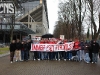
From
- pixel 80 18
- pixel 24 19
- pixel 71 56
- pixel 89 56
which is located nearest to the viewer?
pixel 89 56

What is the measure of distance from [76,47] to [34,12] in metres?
91.8

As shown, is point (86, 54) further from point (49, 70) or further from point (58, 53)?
point (49, 70)

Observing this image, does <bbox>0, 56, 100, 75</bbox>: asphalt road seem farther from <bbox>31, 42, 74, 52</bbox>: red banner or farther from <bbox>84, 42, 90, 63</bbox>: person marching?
<bbox>31, 42, 74, 52</bbox>: red banner

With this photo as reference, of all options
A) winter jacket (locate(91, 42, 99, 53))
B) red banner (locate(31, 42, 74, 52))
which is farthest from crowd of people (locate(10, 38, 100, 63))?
red banner (locate(31, 42, 74, 52))

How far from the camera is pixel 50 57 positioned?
22047 mm

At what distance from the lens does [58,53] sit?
22.0 meters

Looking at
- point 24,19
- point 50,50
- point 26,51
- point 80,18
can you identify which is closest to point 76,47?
point 50,50

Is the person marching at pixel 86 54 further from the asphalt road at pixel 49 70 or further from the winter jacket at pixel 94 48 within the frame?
the asphalt road at pixel 49 70

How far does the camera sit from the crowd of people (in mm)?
19695

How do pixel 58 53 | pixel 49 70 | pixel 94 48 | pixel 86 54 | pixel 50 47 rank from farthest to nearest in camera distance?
pixel 50 47 → pixel 58 53 → pixel 86 54 → pixel 94 48 → pixel 49 70

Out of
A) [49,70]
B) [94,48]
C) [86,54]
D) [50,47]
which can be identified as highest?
[94,48]


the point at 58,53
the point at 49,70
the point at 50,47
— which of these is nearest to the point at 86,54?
the point at 58,53

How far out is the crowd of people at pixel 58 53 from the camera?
1970 cm

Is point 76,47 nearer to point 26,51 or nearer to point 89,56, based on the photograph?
point 89,56
